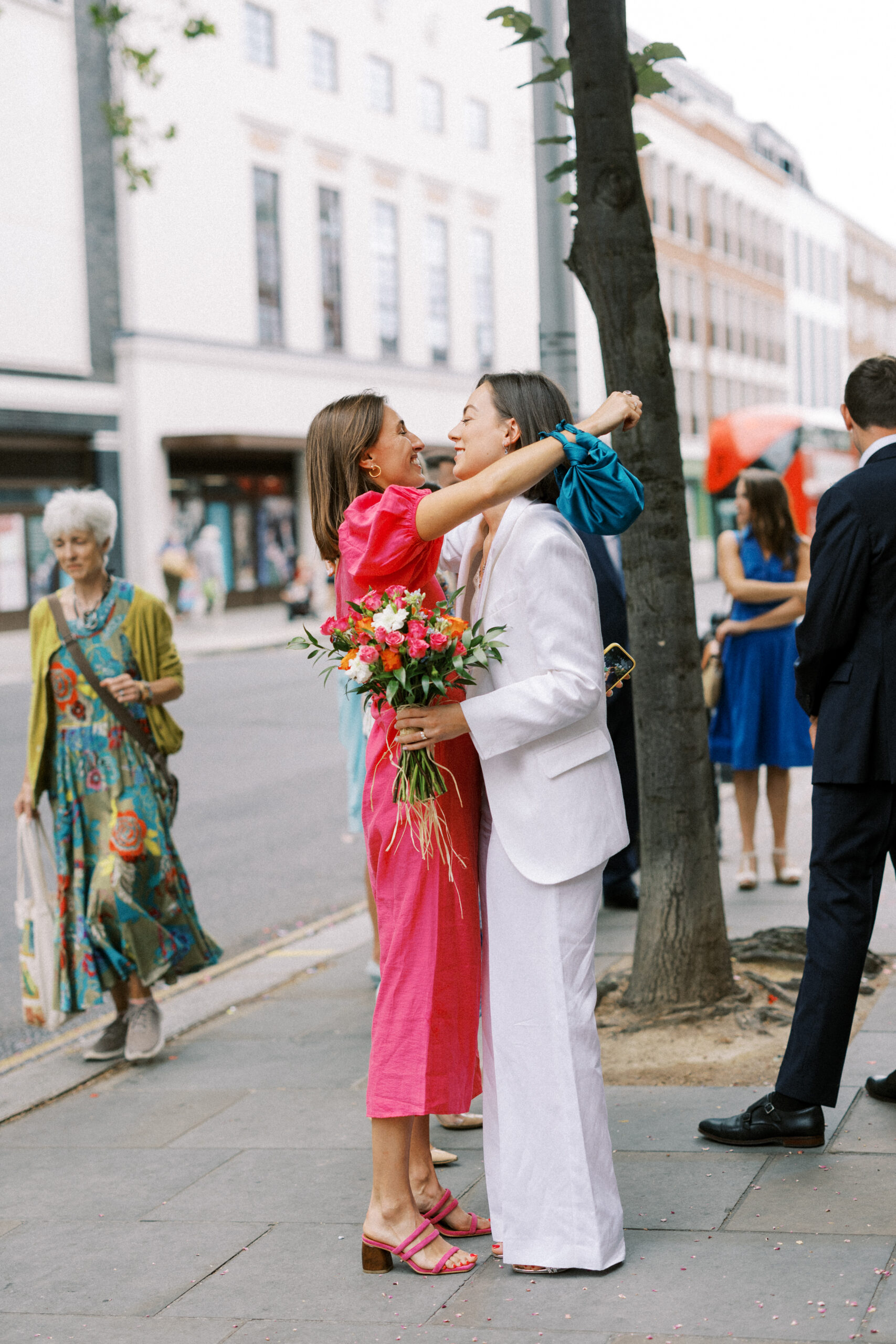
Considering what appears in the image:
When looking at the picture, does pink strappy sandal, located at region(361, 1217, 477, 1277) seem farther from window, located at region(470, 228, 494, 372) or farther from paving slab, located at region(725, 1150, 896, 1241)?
window, located at region(470, 228, 494, 372)

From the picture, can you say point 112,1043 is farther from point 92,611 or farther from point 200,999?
point 92,611

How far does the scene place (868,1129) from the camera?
3783 mm

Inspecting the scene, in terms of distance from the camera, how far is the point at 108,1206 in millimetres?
3762

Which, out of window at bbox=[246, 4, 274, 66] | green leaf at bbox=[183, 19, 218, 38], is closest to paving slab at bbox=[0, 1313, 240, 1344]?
green leaf at bbox=[183, 19, 218, 38]

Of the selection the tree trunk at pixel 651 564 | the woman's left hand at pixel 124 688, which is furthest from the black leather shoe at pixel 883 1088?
the woman's left hand at pixel 124 688

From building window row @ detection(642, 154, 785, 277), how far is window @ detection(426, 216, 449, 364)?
434 inches

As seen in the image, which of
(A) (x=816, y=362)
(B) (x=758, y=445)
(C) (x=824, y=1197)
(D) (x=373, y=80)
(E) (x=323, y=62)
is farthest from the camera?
(A) (x=816, y=362)

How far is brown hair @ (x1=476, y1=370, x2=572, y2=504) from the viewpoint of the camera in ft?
10.4

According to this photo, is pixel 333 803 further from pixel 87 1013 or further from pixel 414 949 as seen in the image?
pixel 414 949

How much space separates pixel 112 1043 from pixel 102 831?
751mm

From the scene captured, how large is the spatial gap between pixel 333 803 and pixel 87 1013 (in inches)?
173

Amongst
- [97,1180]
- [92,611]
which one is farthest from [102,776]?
[97,1180]

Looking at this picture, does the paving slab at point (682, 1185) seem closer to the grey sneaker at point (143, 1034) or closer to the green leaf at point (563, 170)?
the grey sneaker at point (143, 1034)

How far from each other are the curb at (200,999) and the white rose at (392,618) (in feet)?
8.16
